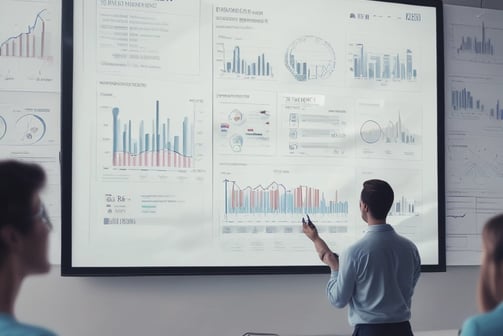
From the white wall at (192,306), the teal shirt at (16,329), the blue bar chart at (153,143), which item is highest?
the blue bar chart at (153,143)

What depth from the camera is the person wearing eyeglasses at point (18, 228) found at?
1.14m

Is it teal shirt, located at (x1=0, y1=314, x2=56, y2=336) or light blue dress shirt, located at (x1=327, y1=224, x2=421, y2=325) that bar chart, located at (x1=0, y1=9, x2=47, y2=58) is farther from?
teal shirt, located at (x1=0, y1=314, x2=56, y2=336)

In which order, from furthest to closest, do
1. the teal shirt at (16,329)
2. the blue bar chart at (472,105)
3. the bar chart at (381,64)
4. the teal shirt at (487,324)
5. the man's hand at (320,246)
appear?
the blue bar chart at (472,105) < the bar chart at (381,64) < the man's hand at (320,246) < the teal shirt at (487,324) < the teal shirt at (16,329)

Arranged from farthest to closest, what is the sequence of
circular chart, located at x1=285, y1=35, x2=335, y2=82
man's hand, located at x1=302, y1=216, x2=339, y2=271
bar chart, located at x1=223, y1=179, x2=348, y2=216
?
circular chart, located at x1=285, y1=35, x2=335, y2=82 → bar chart, located at x1=223, y1=179, x2=348, y2=216 → man's hand, located at x1=302, y1=216, x2=339, y2=271

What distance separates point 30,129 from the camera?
2.82 metres

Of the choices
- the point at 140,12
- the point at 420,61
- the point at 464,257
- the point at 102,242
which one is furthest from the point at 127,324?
the point at 420,61

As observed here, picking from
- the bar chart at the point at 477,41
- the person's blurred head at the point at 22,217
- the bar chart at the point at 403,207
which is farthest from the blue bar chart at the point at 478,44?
the person's blurred head at the point at 22,217

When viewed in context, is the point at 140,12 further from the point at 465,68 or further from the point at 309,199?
the point at 465,68

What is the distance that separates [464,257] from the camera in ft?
11.1

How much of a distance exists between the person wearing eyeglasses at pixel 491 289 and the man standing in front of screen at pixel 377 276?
1094 mm

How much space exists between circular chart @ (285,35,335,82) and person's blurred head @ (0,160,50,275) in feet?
6.96

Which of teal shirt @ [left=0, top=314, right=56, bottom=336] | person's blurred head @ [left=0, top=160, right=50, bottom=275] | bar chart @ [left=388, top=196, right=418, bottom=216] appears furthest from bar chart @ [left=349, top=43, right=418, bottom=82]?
teal shirt @ [left=0, top=314, right=56, bottom=336]

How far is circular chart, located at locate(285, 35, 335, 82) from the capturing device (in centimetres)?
313

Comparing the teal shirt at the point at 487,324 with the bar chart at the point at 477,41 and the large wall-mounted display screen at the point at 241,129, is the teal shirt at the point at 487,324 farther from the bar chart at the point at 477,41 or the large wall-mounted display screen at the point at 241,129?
the bar chart at the point at 477,41
